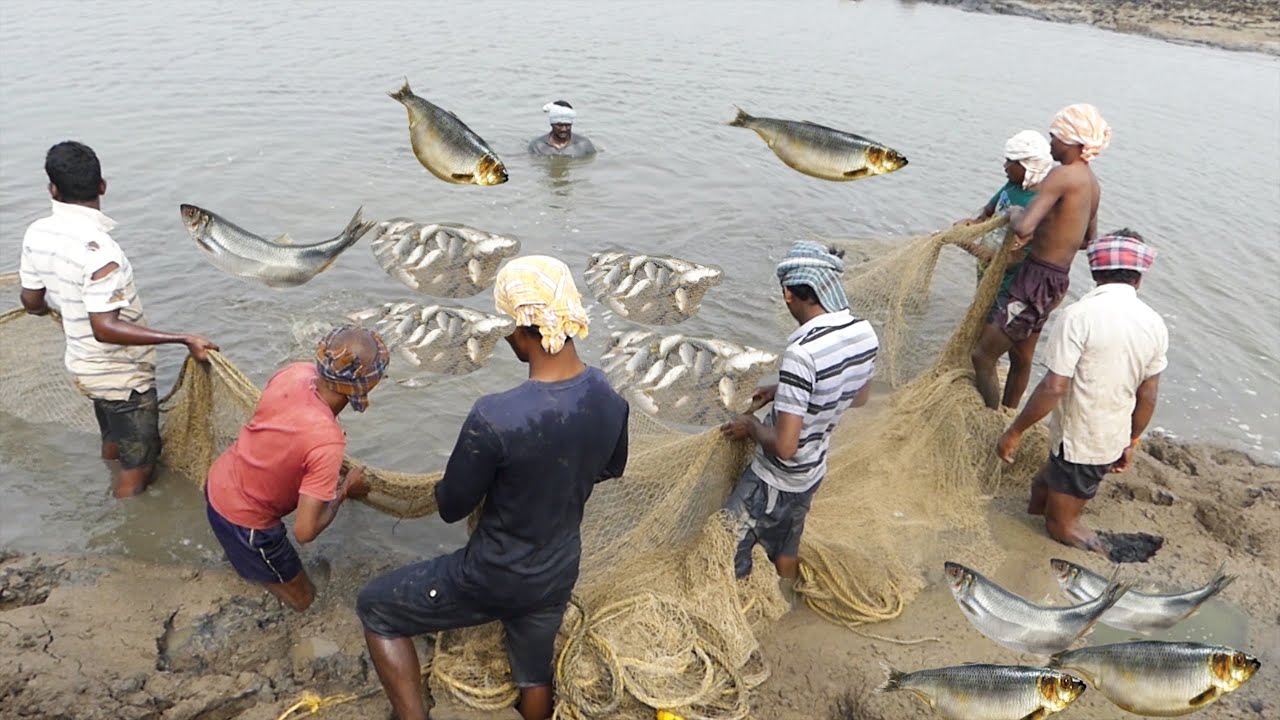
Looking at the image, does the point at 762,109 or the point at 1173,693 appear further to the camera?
the point at 762,109

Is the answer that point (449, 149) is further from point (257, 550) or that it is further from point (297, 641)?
point (297, 641)

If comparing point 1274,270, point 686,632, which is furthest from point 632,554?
point 1274,270

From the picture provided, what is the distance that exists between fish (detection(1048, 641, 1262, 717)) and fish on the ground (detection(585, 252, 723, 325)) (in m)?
3.96

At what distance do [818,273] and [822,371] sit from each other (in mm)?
382

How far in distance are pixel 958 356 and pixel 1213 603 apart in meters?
1.83

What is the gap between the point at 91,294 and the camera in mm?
3607

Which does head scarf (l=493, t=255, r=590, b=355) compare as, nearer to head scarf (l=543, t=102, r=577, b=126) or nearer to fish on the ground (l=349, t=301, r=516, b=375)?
fish on the ground (l=349, t=301, r=516, b=375)

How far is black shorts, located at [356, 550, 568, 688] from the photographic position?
9.09ft

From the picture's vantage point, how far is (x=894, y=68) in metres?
18.4

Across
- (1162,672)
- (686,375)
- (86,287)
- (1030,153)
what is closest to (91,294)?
(86,287)

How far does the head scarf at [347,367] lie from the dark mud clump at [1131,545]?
13.2 ft

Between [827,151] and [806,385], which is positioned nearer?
[806,385]

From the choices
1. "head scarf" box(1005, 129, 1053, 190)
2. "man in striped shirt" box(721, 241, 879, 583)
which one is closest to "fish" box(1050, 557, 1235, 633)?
"man in striped shirt" box(721, 241, 879, 583)

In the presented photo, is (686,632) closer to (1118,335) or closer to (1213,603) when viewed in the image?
(1118,335)
